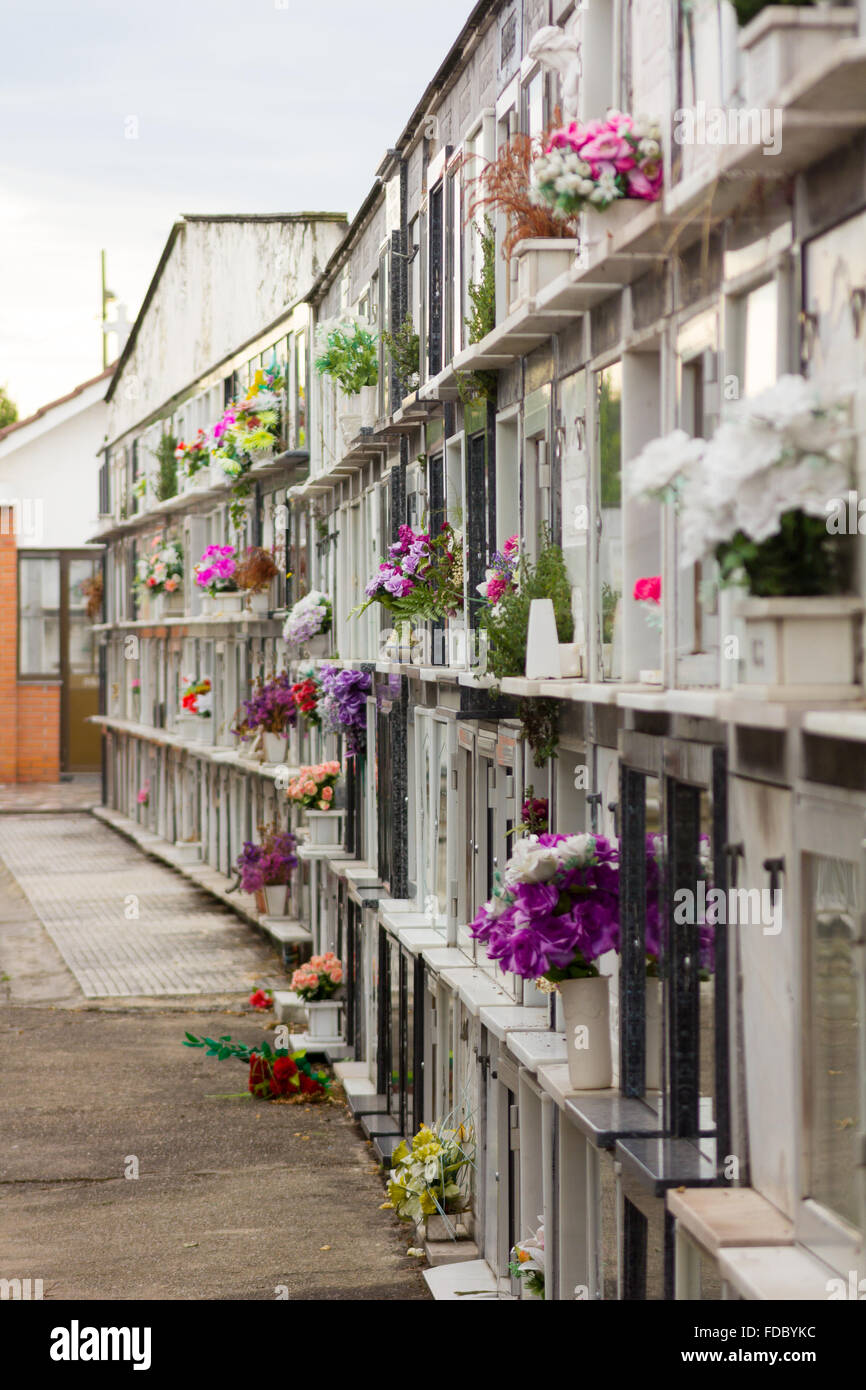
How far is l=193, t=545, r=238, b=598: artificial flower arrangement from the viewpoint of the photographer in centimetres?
2803

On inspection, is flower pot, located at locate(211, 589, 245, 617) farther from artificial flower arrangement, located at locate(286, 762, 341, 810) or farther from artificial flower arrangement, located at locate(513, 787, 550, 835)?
artificial flower arrangement, located at locate(513, 787, 550, 835)

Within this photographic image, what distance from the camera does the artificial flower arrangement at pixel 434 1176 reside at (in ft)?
43.0

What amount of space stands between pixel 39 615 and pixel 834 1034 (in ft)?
149

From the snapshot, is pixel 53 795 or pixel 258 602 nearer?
pixel 258 602

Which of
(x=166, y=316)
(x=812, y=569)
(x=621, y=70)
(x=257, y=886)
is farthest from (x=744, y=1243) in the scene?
(x=166, y=316)

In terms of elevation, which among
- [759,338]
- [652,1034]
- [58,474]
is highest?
[58,474]

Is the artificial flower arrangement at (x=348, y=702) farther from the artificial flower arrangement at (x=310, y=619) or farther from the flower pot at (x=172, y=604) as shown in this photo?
the flower pot at (x=172, y=604)

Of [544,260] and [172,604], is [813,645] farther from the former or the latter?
[172,604]

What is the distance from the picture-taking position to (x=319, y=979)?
19.2 meters

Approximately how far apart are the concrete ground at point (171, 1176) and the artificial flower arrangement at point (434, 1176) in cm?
38

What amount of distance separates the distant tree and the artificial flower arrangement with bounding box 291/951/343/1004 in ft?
160

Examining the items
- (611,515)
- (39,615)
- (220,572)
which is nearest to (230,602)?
(220,572)
